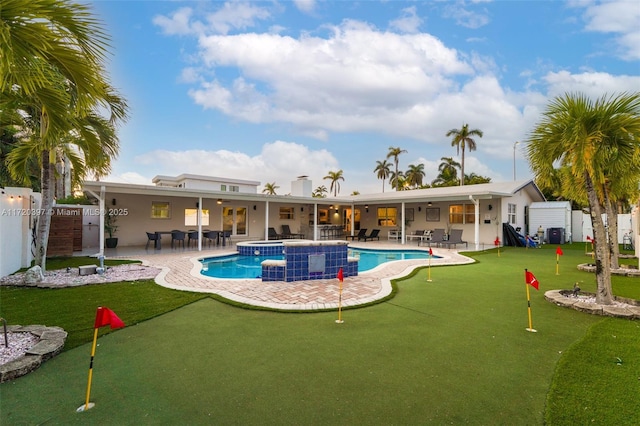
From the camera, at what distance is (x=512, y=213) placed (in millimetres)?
17531

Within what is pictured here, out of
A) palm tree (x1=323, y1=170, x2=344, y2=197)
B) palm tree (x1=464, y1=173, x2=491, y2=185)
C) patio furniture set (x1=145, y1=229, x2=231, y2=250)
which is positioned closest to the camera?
patio furniture set (x1=145, y1=229, x2=231, y2=250)

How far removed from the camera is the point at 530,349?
12.3 ft

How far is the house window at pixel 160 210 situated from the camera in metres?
16.1

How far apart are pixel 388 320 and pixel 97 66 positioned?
481 centimetres

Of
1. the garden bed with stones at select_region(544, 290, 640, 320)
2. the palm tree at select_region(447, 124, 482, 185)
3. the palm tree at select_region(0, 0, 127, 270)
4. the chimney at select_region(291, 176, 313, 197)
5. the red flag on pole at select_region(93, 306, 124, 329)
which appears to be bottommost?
the garden bed with stones at select_region(544, 290, 640, 320)

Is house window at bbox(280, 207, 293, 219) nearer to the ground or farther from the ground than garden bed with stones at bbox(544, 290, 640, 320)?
farther from the ground

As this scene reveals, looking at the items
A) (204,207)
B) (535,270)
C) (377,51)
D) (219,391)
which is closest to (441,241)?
(535,270)

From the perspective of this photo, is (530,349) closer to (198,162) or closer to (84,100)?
(84,100)

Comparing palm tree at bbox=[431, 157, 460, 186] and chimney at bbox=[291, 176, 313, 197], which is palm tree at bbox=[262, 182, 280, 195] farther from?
chimney at bbox=[291, 176, 313, 197]

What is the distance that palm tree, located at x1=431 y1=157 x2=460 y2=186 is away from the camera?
→ 3953 cm

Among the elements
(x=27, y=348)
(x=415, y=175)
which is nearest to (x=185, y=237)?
(x=27, y=348)

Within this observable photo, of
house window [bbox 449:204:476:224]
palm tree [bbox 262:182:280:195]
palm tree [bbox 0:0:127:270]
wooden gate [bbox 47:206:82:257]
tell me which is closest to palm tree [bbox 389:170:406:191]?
palm tree [bbox 262:182:280:195]

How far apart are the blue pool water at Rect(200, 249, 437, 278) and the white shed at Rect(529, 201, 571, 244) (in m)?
9.76

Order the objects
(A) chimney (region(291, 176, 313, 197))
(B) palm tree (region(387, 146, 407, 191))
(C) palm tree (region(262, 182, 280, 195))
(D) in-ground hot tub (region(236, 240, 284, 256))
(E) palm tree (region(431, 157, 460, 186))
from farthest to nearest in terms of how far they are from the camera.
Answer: (C) palm tree (region(262, 182, 280, 195)) → (B) palm tree (region(387, 146, 407, 191)) → (E) palm tree (region(431, 157, 460, 186)) → (A) chimney (region(291, 176, 313, 197)) → (D) in-ground hot tub (region(236, 240, 284, 256))
